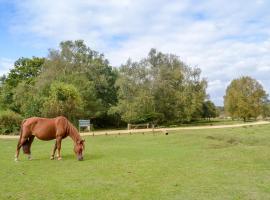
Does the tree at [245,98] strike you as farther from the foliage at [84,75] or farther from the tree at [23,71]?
the tree at [23,71]

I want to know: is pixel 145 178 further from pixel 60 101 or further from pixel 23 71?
pixel 23 71

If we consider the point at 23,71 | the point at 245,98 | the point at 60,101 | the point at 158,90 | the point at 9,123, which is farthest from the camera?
the point at 245,98

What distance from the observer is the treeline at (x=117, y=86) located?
148 ft

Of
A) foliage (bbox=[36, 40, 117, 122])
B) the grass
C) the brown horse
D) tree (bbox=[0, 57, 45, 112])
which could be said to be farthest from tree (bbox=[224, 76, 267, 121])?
the brown horse

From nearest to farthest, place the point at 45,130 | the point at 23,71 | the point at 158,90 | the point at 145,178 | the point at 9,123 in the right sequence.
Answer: the point at 145,178 < the point at 45,130 < the point at 9,123 < the point at 158,90 < the point at 23,71

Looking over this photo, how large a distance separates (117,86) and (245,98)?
25.6 m

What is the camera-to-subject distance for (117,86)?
4866 cm

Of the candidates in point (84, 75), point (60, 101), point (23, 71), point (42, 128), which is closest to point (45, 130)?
point (42, 128)

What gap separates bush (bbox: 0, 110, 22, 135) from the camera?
37.2 m

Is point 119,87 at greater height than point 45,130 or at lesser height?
greater

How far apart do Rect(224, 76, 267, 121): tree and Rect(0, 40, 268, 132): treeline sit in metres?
10.7

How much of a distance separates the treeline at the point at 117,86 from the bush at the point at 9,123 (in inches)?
109

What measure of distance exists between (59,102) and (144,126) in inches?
515

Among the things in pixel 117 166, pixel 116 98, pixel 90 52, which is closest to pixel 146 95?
pixel 116 98
